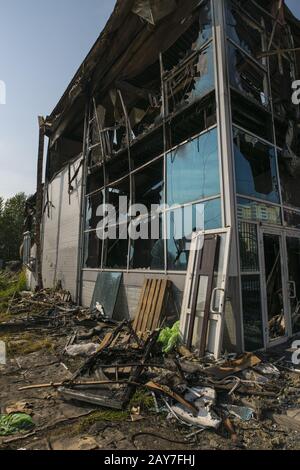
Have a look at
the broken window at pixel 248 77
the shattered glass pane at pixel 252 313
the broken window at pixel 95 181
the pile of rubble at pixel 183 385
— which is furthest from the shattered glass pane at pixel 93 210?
the shattered glass pane at pixel 252 313

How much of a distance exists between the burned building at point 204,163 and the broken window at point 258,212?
3 cm

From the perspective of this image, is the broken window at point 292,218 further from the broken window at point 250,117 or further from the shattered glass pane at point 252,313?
the shattered glass pane at point 252,313

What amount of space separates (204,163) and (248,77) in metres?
2.82

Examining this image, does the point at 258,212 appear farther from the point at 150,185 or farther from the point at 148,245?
the point at 150,185

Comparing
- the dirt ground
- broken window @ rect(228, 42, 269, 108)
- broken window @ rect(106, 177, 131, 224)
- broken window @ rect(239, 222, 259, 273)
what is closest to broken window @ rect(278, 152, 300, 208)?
broken window @ rect(228, 42, 269, 108)

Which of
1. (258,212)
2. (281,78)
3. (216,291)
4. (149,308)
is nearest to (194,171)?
(258,212)

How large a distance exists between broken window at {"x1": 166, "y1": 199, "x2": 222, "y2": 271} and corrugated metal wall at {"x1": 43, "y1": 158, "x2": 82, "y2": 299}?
484cm

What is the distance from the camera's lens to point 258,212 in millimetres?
5352

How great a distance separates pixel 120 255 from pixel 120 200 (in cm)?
178

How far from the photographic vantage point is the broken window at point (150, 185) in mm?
6795

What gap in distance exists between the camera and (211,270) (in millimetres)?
4590

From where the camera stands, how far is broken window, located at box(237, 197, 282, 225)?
16.5ft

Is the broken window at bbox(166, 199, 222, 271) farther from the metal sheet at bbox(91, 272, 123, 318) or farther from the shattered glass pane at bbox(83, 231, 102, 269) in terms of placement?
the shattered glass pane at bbox(83, 231, 102, 269)
